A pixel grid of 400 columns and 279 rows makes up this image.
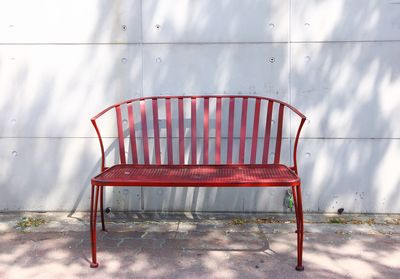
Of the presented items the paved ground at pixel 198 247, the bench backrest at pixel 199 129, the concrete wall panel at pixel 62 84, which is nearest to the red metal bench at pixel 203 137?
the bench backrest at pixel 199 129

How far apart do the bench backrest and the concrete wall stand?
15 cm

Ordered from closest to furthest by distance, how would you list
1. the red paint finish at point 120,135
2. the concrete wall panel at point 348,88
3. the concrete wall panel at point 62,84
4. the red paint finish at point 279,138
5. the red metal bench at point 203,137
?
the red metal bench at point 203,137
the red paint finish at point 279,138
the red paint finish at point 120,135
the concrete wall panel at point 348,88
the concrete wall panel at point 62,84

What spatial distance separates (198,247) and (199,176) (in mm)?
595

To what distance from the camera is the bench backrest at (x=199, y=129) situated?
3.74 metres

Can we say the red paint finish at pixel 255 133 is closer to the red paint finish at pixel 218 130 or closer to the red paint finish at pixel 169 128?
the red paint finish at pixel 218 130

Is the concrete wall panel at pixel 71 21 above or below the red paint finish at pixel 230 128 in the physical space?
above

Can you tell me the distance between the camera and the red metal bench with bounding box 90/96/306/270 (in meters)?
3.35

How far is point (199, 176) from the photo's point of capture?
3162mm

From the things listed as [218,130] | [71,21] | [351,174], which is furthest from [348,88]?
[71,21]

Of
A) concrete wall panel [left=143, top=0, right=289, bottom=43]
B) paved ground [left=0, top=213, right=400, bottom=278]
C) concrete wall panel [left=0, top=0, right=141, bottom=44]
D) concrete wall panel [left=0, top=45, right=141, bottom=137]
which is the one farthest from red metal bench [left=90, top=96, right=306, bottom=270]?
concrete wall panel [left=0, top=0, right=141, bottom=44]

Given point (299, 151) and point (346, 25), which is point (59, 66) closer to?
point (299, 151)

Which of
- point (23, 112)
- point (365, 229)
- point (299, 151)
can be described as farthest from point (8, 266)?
point (365, 229)

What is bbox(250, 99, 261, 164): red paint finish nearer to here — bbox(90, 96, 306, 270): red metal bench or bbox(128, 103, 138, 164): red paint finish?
bbox(90, 96, 306, 270): red metal bench

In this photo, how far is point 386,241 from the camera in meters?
3.42
